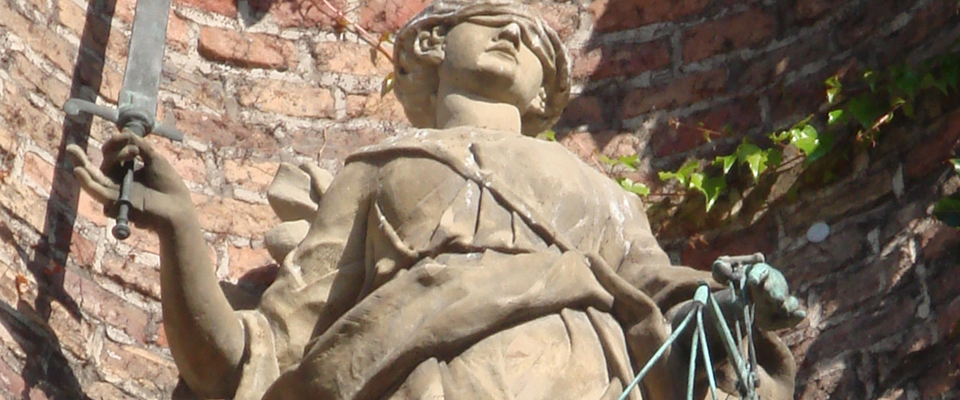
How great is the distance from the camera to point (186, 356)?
14.9 feet

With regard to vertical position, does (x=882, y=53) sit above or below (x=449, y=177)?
below

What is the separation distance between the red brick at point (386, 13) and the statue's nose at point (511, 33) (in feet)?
5.17

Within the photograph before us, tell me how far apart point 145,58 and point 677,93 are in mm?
1581

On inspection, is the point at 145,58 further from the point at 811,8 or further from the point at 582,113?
the point at 811,8

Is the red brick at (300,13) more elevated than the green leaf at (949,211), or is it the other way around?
the red brick at (300,13)

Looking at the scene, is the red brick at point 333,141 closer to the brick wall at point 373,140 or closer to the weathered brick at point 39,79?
the brick wall at point 373,140

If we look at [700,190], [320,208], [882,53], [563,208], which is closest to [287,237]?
[320,208]

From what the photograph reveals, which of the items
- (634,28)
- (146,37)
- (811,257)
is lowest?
(811,257)

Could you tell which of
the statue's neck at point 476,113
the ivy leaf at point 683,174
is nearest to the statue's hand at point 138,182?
the statue's neck at point 476,113

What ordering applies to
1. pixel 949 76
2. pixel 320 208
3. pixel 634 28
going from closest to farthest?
pixel 320 208
pixel 949 76
pixel 634 28

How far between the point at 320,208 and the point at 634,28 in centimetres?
187

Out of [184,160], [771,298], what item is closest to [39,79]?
[184,160]

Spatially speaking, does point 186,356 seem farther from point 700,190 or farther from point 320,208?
point 700,190

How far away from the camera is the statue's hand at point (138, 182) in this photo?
4441 millimetres
